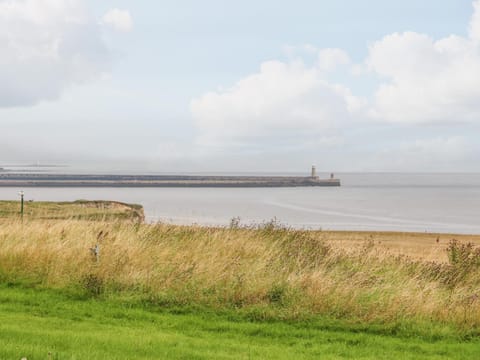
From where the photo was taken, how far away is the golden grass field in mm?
9078

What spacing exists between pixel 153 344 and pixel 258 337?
163 cm

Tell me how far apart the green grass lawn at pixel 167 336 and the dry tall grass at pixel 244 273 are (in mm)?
533

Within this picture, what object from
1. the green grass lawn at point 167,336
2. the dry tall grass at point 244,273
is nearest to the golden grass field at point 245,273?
the dry tall grass at point 244,273

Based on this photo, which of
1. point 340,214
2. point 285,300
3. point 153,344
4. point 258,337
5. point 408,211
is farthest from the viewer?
point 408,211

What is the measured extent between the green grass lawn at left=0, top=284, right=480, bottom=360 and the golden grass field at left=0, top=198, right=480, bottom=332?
499 mm

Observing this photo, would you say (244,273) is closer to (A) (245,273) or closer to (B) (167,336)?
(A) (245,273)

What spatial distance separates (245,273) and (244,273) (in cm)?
2

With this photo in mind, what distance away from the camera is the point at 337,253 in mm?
13789

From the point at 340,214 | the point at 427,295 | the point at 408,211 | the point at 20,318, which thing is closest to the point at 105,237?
the point at 20,318

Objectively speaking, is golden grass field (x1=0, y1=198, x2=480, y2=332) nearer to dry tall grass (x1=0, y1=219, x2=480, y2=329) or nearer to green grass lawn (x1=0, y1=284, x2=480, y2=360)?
dry tall grass (x1=0, y1=219, x2=480, y2=329)

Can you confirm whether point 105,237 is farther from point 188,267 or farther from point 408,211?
point 408,211

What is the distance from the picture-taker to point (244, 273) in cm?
1041

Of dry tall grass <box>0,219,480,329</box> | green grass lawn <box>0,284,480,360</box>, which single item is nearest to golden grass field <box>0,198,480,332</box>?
dry tall grass <box>0,219,480,329</box>

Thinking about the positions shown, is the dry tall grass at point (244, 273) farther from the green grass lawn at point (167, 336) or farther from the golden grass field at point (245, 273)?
the green grass lawn at point (167, 336)
